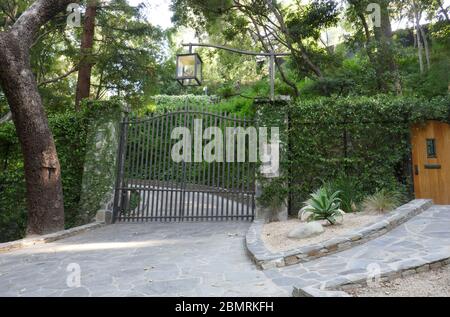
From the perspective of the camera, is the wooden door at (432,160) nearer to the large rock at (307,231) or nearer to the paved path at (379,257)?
→ the paved path at (379,257)

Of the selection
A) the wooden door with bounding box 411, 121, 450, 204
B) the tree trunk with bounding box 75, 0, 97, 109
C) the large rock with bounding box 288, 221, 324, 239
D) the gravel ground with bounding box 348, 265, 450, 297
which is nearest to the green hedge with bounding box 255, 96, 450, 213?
the wooden door with bounding box 411, 121, 450, 204

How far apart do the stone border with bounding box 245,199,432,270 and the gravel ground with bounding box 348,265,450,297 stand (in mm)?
1066

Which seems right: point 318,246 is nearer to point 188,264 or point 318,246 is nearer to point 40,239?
point 188,264

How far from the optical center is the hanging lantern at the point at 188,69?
6116mm

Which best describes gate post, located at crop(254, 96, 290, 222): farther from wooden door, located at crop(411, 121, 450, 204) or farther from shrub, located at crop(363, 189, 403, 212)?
wooden door, located at crop(411, 121, 450, 204)

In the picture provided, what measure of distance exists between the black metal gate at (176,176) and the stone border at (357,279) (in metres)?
4.21

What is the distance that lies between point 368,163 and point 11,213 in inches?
341

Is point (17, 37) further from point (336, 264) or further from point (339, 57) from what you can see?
point (339, 57)

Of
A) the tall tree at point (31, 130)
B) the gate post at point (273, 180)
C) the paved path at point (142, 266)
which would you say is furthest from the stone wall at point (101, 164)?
the gate post at point (273, 180)

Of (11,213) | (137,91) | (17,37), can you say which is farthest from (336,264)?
(137,91)

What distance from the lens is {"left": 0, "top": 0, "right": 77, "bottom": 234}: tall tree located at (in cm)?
613

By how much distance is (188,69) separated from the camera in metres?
6.19

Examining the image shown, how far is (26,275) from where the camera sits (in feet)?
13.1
